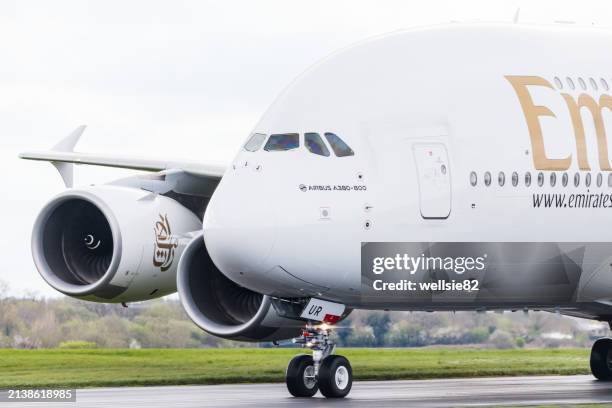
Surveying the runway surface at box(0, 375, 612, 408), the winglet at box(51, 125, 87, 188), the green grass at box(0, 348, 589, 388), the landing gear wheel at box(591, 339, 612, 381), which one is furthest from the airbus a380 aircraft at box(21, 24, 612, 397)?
the winglet at box(51, 125, 87, 188)

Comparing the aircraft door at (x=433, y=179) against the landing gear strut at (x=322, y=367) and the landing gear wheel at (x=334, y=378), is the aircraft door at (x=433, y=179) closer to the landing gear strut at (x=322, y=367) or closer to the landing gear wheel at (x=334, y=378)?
the landing gear strut at (x=322, y=367)

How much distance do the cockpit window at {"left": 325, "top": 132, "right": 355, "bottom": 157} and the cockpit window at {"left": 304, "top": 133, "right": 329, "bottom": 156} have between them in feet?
0.30

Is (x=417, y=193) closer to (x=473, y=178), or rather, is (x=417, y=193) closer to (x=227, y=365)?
(x=473, y=178)

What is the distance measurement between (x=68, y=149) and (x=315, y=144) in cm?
847

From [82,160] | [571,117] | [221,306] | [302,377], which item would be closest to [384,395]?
[302,377]

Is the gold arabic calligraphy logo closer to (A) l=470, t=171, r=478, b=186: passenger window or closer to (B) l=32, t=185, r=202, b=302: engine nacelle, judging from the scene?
(B) l=32, t=185, r=202, b=302: engine nacelle

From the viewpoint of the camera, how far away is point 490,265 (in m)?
19.7

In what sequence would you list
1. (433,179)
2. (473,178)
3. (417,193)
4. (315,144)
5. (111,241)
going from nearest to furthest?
(315,144) < (417,193) < (433,179) < (473,178) < (111,241)

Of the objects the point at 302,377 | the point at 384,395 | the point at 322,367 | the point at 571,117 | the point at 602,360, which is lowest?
the point at 602,360

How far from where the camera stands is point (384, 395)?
20.3 m

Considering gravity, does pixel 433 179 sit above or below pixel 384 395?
above

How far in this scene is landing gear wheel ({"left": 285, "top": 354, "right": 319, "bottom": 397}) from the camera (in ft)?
63.4

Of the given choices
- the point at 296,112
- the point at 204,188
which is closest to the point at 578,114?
the point at 296,112

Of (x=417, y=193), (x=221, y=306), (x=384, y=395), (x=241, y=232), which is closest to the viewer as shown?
(x=241, y=232)
